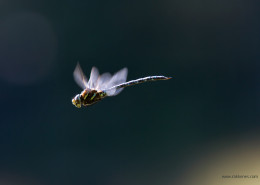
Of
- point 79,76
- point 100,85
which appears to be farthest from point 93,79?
point 79,76

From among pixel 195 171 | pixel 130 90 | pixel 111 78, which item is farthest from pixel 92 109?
pixel 111 78

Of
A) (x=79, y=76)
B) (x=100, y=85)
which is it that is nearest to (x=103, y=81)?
(x=100, y=85)

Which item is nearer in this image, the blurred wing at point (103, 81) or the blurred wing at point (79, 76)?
the blurred wing at point (79, 76)

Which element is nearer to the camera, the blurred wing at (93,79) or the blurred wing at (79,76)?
the blurred wing at (79,76)

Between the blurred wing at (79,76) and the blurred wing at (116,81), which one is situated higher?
the blurred wing at (116,81)

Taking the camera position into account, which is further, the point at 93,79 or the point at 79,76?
the point at 93,79

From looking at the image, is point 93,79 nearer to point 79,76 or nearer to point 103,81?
point 103,81

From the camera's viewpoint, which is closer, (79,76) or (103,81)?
(79,76)

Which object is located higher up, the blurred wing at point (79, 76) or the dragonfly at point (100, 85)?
the dragonfly at point (100, 85)

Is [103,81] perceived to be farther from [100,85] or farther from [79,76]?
[79,76]
